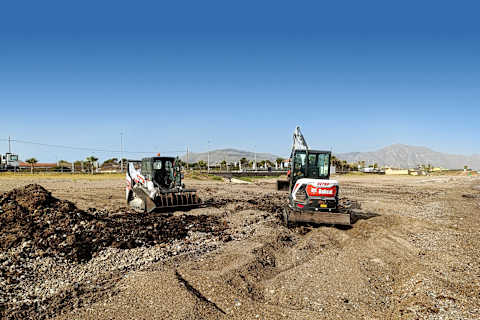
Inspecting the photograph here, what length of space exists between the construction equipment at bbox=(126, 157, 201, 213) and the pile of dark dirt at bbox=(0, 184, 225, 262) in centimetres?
80

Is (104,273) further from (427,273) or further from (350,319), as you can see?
(427,273)

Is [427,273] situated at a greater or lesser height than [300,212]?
lesser

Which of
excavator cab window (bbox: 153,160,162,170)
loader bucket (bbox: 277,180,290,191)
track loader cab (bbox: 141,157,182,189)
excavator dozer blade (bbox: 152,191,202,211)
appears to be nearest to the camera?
excavator dozer blade (bbox: 152,191,202,211)

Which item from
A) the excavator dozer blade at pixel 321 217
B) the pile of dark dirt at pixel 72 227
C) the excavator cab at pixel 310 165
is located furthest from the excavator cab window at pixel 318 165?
the pile of dark dirt at pixel 72 227

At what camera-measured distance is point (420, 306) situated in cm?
564

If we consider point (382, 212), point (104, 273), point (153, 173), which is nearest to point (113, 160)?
point (153, 173)

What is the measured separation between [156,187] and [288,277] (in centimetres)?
995

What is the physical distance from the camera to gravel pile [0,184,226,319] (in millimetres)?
6184

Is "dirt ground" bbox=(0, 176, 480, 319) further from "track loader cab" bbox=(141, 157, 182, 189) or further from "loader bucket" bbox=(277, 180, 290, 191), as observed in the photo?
"loader bucket" bbox=(277, 180, 290, 191)

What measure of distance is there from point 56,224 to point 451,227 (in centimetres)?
1383

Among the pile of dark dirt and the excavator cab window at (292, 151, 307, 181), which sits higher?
the excavator cab window at (292, 151, 307, 181)

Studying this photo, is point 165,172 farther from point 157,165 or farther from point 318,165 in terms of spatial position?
point 318,165

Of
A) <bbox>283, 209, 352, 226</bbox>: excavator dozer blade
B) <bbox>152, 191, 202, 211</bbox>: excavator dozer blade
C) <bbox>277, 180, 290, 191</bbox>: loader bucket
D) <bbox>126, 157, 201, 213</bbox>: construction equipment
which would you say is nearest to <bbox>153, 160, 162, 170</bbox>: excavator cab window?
<bbox>126, 157, 201, 213</bbox>: construction equipment

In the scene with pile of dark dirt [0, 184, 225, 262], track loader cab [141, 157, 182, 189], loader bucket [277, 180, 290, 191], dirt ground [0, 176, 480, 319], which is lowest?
dirt ground [0, 176, 480, 319]
